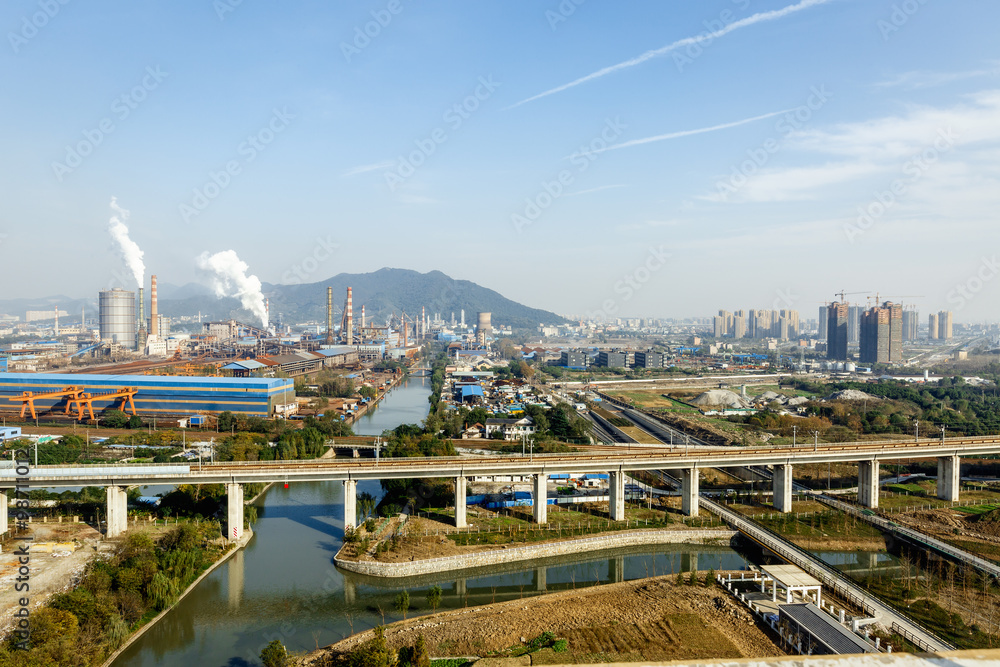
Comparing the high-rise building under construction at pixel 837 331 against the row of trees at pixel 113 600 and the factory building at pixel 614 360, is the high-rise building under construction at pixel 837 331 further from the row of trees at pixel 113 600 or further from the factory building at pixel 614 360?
the row of trees at pixel 113 600

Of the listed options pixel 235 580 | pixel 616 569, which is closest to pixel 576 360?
pixel 616 569

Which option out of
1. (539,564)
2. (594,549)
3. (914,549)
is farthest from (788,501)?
(539,564)

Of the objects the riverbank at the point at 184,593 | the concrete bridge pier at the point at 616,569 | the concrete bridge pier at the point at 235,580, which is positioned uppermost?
the riverbank at the point at 184,593

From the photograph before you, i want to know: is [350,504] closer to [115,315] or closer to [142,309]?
[142,309]

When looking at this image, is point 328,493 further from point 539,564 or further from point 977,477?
point 977,477

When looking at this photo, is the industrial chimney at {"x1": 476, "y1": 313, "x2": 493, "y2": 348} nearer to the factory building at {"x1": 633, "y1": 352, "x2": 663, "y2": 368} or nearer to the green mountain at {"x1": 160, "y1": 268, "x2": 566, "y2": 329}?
the green mountain at {"x1": 160, "y1": 268, "x2": 566, "y2": 329}

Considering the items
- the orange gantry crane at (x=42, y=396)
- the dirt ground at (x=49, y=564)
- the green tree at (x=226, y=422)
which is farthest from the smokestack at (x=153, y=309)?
the dirt ground at (x=49, y=564)

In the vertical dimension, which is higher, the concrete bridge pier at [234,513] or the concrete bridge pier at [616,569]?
the concrete bridge pier at [234,513]
